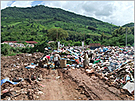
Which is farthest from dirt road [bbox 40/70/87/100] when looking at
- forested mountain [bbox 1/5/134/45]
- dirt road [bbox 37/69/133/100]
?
forested mountain [bbox 1/5/134/45]

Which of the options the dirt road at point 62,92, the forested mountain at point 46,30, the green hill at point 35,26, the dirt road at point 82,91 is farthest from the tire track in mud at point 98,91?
the green hill at point 35,26

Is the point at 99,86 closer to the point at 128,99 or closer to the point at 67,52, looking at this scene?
the point at 128,99

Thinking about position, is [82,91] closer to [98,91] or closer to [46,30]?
[98,91]

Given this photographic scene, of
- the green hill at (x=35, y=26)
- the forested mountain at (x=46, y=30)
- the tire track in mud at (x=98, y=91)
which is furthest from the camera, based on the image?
the green hill at (x=35, y=26)

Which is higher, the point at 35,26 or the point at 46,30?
the point at 35,26

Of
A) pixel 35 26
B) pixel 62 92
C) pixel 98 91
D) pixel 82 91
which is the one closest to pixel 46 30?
pixel 35 26

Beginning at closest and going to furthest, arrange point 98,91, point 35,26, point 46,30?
1. point 98,91
2. point 46,30
3. point 35,26

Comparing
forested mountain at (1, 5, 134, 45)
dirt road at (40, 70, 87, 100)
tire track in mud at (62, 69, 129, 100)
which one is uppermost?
forested mountain at (1, 5, 134, 45)

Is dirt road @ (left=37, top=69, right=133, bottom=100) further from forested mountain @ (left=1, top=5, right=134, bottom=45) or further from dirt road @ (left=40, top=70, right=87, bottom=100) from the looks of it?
forested mountain @ (left=1, top=5, right=134, bottom=45)

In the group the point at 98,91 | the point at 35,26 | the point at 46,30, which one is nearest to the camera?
the point at 98,91

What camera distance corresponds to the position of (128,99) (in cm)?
388

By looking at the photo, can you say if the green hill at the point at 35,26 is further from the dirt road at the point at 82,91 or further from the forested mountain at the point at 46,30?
the dirt road at the point at 82,91

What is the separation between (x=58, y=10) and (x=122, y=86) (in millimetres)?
108297

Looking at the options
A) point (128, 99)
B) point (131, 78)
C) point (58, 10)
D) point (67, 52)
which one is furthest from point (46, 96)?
point (58, 10)
